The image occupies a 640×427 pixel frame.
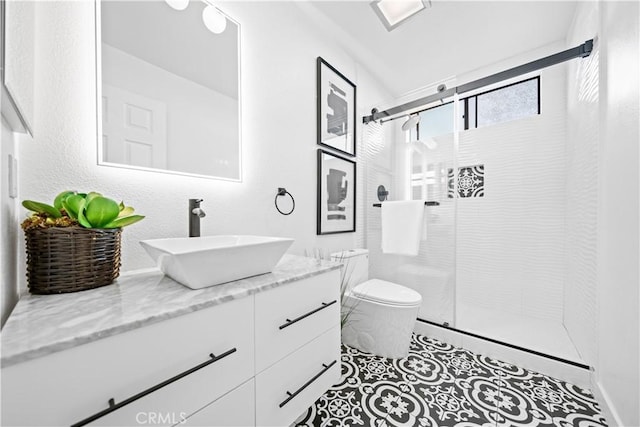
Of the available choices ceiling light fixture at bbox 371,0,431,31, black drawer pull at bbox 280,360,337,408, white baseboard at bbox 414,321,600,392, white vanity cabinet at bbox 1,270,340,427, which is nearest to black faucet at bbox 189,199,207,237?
white vanity cabinet at bbox 1,270,340,427

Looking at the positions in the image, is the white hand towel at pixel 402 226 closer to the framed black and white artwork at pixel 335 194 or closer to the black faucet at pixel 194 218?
the framed black and white artwork at pixel 335 194

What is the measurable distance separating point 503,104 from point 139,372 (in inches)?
134

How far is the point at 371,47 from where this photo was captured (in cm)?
233

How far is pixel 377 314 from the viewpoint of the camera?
1815 mm

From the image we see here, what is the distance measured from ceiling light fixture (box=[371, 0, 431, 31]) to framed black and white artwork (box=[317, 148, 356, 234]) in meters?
1.00

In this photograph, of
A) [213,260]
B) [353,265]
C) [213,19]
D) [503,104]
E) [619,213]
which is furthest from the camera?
[503,104]

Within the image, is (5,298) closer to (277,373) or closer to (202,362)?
(202,362)

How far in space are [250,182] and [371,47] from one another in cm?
180

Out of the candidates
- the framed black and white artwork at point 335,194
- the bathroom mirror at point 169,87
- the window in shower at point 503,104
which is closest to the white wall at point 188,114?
the bathroom mirror at point 169,87

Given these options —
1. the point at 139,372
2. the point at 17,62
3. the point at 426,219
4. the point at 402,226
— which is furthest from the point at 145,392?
the point at 426,219

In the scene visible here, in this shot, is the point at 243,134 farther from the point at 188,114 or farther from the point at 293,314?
the point at 293,314

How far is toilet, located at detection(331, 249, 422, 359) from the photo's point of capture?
1.74 meters

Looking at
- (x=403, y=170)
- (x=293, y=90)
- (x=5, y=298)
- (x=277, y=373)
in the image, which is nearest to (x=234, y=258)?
(x=277, y=373)

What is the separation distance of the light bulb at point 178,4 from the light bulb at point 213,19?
9cm
